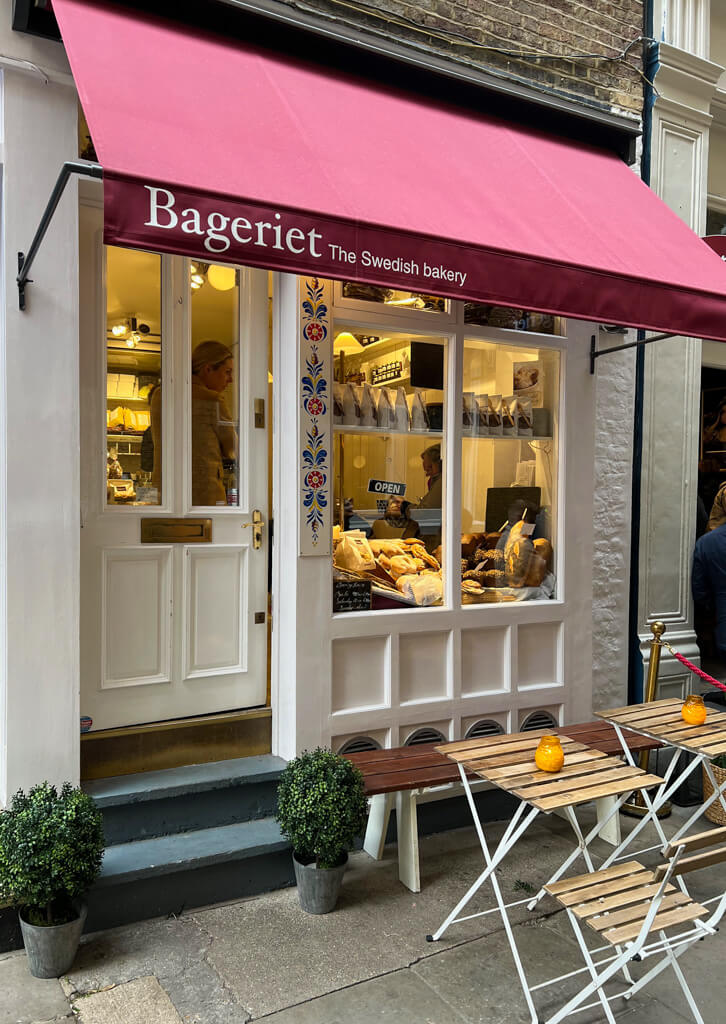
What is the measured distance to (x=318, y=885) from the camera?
378 cm

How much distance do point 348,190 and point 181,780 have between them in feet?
9.83

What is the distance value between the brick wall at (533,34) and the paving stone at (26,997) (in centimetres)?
479

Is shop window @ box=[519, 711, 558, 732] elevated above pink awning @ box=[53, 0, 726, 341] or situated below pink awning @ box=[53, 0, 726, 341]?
below

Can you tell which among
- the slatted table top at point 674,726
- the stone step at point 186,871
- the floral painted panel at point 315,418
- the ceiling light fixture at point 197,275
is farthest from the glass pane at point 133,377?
the slatted table top at point 674,726

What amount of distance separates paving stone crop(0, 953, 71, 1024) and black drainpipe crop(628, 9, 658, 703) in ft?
14.4

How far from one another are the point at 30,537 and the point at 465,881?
9.23ft

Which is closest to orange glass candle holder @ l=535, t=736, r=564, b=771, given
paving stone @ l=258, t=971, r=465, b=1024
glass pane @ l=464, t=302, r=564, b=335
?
paving stone @ l=258, t=971, r=465, b=1024

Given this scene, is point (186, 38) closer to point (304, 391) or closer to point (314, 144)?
point (314, 144)

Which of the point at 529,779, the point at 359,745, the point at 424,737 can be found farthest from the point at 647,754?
the point at 529,779

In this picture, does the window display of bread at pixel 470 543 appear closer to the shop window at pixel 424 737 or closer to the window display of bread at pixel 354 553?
the window display of bread at pixel 354 553

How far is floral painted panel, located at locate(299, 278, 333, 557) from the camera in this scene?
442 cm

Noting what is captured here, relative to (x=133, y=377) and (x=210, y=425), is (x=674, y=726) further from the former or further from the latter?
(x=133, y=377)

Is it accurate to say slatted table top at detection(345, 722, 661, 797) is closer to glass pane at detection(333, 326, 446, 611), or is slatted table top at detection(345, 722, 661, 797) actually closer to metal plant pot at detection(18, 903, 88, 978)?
glass pane at detection(333, 326, 446, 611)

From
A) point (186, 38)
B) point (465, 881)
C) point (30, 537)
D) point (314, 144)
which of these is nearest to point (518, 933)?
point (465, 881)
